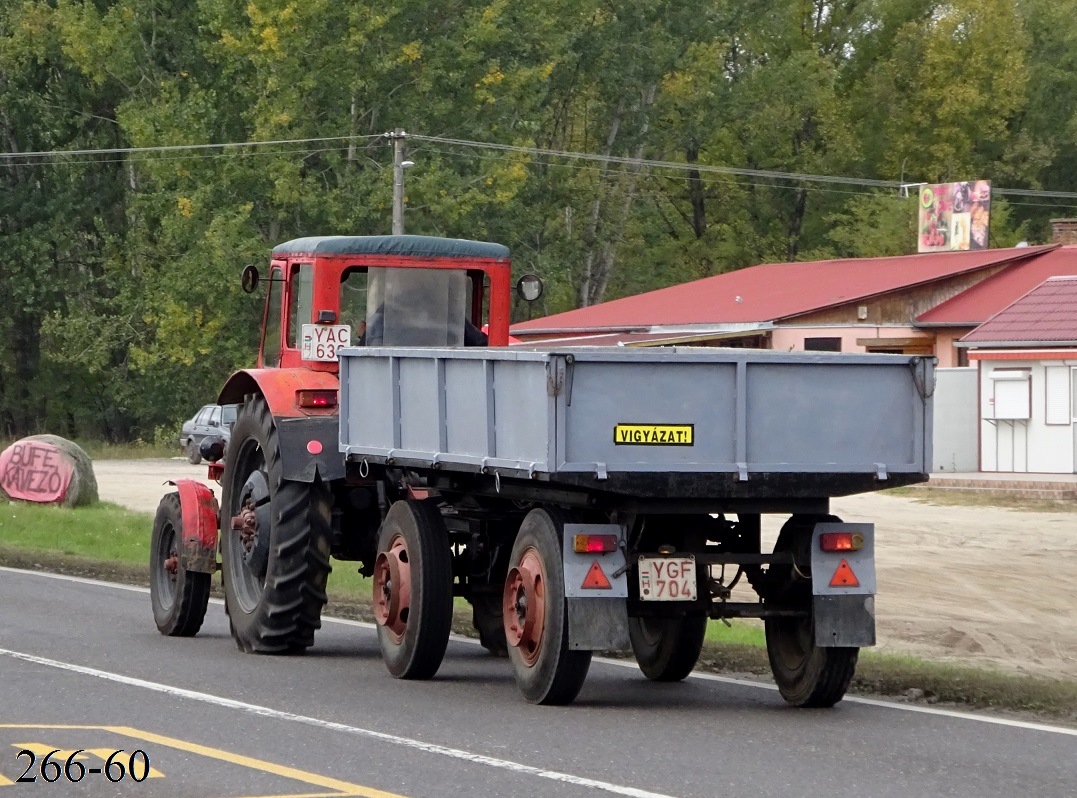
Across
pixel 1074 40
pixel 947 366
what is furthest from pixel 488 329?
pixel 1074 40

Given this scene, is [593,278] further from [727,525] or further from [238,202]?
[727,525]

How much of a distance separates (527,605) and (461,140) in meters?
46.6

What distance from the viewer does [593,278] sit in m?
71.8

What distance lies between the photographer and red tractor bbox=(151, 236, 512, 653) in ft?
43.1

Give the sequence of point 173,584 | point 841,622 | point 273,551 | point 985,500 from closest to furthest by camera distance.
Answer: point 841,622
point 273,551
point 173,584
point 985,500

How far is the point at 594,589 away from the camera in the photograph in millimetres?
10344

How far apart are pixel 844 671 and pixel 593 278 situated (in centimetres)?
6119

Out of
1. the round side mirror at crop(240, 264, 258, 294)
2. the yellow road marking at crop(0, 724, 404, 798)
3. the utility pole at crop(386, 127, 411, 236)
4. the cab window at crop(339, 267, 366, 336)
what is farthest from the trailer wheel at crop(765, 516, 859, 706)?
the utility pole at crop(386, 127, 411, 236)

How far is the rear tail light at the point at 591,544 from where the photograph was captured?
10375 mm

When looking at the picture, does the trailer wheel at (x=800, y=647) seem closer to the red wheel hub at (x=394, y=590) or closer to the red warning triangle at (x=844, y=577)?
the red warning triangle at (x=844, y=577)

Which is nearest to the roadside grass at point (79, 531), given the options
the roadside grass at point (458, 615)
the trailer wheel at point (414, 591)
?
the roadside grass at point (458, 615)

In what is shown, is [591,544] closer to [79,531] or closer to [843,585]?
[843,585]

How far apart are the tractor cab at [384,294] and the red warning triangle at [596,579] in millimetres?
3826

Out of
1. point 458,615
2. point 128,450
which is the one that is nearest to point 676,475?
point 458,615
